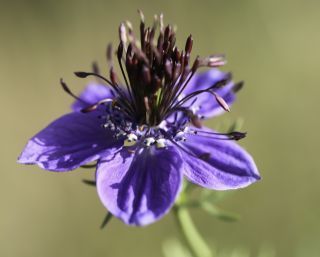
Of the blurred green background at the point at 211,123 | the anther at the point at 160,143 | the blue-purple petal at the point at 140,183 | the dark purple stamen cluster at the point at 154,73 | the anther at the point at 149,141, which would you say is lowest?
the blurred green background at the point at 211,123

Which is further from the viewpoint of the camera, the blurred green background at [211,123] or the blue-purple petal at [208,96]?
the blurred green background at [211,123]

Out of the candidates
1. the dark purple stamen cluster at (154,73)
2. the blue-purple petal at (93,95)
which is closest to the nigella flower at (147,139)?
the dark purple stamen cluster at (154,73)

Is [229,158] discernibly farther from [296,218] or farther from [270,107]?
[270,107]

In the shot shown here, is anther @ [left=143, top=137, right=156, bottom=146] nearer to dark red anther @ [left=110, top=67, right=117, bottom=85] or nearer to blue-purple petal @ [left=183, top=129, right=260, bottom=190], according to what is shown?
blue-purple petal @ [left=183, top=129, right=260, bottom=190]

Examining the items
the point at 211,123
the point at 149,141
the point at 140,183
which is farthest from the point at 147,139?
the point at 211,123

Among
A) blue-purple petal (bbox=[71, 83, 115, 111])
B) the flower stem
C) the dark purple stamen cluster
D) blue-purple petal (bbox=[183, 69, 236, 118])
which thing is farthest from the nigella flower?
the flower stem

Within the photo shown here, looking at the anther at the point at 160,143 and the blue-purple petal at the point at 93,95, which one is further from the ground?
the blue-purple petal at the point at 93,95

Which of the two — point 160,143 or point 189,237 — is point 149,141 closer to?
point 160,143

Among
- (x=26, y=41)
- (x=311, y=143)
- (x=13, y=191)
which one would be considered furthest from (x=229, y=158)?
(x=26, y=41)

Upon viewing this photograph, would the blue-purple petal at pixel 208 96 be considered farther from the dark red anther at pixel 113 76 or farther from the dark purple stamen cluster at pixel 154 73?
the dark red anther at pixel 113 76
